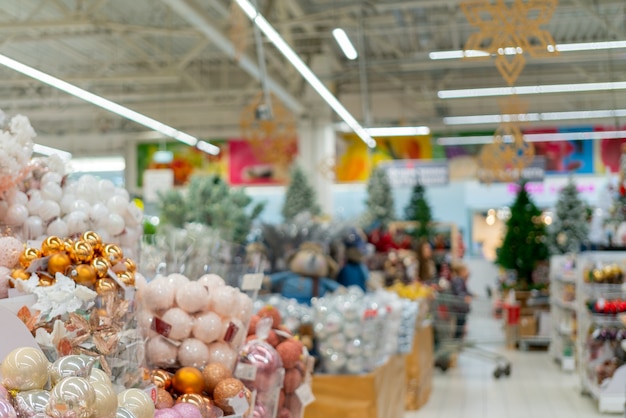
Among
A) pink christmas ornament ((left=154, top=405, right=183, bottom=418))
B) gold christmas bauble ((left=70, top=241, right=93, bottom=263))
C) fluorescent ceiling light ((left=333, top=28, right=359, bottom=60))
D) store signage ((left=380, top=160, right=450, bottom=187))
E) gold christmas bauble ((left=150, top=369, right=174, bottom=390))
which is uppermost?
fluorescent ceiling light ((left=333, top=28, right=359, bottom=60))

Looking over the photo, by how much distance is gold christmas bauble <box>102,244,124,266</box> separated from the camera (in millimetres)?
2316

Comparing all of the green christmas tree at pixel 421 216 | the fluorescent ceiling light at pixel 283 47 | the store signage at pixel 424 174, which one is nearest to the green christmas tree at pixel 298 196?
the green christmas tree at pixel 421 216

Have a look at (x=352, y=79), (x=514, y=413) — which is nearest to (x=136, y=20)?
(x=352, y=79)

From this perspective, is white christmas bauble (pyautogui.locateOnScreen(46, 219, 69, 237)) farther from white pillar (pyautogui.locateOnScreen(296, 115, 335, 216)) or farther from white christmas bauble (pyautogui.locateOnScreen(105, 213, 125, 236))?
white pillar (pyautogui.locateOnScreen(296, 115, 335, 216))

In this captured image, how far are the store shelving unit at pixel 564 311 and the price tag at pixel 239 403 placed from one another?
7773mm

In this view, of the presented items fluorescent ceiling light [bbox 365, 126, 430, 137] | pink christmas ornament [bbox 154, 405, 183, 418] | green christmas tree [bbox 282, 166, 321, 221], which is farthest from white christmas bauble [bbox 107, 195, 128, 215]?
green christmas tree [bbox 282, 166, 321, 221]

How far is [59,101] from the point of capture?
511 inches

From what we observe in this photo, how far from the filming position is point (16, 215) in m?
2.47

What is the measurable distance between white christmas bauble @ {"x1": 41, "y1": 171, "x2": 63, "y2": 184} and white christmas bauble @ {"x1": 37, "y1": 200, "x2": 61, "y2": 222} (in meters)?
0.11

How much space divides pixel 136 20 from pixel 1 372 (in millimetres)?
11799

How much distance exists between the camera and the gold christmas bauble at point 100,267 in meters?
2.20

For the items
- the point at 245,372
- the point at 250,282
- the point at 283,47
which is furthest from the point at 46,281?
the point at 283,47

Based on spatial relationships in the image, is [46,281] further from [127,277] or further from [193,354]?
[193,354]

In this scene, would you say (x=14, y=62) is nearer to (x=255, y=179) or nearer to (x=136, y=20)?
(x=136, y=20)
